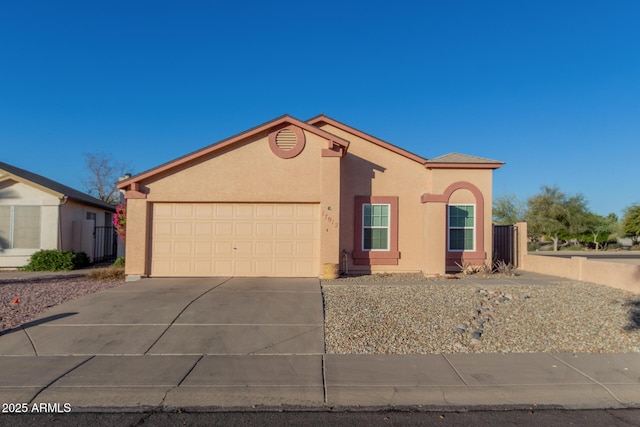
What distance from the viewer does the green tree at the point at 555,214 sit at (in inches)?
1730

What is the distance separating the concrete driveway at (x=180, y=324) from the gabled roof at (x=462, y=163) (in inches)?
253

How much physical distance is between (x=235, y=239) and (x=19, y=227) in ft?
33.0

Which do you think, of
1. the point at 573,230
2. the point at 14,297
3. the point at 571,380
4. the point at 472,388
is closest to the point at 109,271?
the point at 14,297

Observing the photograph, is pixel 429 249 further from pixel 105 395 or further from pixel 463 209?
pixel 105 395

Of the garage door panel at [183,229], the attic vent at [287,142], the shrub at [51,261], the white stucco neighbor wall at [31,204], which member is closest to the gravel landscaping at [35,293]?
the shrub at [51,261]

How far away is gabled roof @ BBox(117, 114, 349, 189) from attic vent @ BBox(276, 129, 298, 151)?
271 mm

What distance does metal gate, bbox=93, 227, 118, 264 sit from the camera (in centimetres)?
1981

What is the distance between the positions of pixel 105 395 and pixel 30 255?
1460 centimetres

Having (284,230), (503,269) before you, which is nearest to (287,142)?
(284,230)

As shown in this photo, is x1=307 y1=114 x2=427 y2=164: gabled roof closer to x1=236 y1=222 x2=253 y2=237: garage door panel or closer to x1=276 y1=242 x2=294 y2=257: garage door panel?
x1=276 y1=242 x2=294 y2=257: garage door panel

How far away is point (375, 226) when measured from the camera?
1452cm

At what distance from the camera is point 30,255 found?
16828 millimetres

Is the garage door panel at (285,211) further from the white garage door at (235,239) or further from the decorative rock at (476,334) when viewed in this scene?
the decorative rock at (476,334)

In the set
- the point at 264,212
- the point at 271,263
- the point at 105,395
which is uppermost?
the point at 264,212
